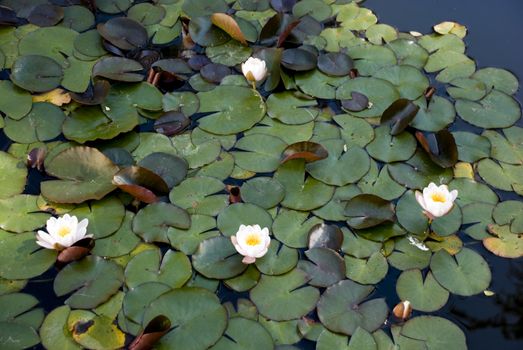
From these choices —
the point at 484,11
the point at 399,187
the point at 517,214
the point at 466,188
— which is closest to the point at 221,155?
the point at 399,187

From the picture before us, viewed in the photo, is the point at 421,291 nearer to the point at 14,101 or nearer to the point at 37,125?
the point at 37,125

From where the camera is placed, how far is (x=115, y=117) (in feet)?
10.5

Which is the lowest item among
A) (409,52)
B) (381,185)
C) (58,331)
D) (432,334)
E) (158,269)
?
(58,331)

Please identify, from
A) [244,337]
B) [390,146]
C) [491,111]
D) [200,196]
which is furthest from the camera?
[491,111]

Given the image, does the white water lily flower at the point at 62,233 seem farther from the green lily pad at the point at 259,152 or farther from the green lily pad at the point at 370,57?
the green lily pad at the point at 370,57

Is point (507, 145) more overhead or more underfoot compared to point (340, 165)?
more overhead

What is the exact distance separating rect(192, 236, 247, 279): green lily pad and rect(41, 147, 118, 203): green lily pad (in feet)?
1.88

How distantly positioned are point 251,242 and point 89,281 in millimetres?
731

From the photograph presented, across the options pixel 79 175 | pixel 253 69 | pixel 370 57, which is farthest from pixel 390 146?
pixel 79 175

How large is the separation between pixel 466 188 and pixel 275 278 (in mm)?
1135

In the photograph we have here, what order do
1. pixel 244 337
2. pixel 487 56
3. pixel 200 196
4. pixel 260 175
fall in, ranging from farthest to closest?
1. pixel 487 56
2. pixel 260 175
3. pixel 200 196
4. pixel 244 337

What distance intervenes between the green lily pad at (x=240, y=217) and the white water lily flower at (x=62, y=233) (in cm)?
61

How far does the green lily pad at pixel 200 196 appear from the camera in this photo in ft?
9.37

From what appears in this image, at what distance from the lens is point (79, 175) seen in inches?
115
